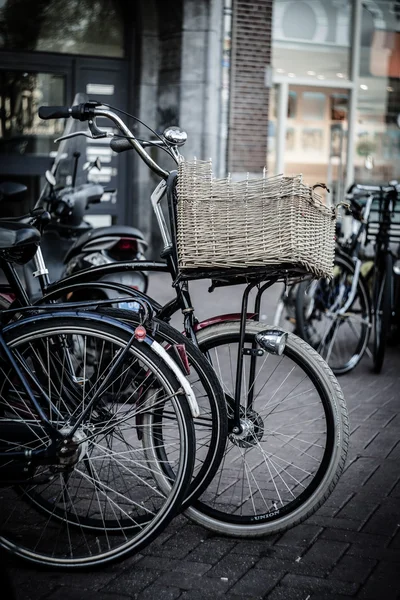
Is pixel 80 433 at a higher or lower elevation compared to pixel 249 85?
lower

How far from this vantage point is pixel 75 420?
10.3ft

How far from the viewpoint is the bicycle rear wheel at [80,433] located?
A: 3.09m

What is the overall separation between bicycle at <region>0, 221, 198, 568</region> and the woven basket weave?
32 cm

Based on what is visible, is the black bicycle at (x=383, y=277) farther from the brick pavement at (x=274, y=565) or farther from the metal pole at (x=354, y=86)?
the metal pole at (x=354, y=86)

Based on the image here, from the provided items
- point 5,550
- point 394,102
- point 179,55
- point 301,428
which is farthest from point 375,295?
point 394,102

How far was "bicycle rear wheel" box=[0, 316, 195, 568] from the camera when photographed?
3092mm

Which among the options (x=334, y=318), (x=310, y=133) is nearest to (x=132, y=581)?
(x=334, y=318)

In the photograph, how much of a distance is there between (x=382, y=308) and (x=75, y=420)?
3767mm

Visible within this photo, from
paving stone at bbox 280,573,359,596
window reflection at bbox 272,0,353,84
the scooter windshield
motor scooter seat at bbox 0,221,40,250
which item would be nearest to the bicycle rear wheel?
motor scooter seat at bbox 0,221,40,250

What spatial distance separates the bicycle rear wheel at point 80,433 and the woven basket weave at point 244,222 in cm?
41

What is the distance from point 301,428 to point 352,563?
1587 mm

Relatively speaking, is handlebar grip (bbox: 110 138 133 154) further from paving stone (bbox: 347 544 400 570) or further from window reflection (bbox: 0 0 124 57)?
window reflection (bbox: 0 0 124 57)

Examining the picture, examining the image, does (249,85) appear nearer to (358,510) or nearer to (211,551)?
(358,510)

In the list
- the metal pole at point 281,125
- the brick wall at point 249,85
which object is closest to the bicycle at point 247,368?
the brick wall at point 249,85
